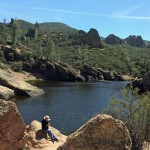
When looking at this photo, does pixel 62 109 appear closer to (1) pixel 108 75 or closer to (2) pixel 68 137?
(2) pixel 68 137

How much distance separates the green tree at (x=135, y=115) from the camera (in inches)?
1230

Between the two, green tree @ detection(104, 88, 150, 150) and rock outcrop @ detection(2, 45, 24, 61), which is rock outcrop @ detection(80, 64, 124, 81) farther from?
green tree @ detection(104, 88, 150, 150)

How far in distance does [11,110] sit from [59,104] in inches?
2168

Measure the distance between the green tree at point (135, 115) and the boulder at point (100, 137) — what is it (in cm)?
772

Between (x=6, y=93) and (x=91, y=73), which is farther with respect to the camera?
(x=91, y=73)

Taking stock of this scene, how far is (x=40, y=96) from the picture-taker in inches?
3676

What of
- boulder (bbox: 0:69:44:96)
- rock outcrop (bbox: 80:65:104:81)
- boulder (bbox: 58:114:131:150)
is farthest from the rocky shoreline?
rock outcrop (bbox: 80:65:104:81)

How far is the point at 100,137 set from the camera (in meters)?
21.8

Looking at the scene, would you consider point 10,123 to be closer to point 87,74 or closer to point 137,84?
point 137,84

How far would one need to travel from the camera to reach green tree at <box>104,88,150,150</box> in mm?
31234

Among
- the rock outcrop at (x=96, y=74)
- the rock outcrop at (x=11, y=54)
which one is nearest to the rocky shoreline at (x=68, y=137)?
the rock outcrop at (x=11, y=54)

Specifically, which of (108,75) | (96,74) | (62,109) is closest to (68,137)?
(62,109)

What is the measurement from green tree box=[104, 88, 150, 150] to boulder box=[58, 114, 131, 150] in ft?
25.3

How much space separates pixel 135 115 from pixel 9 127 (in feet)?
41.8
